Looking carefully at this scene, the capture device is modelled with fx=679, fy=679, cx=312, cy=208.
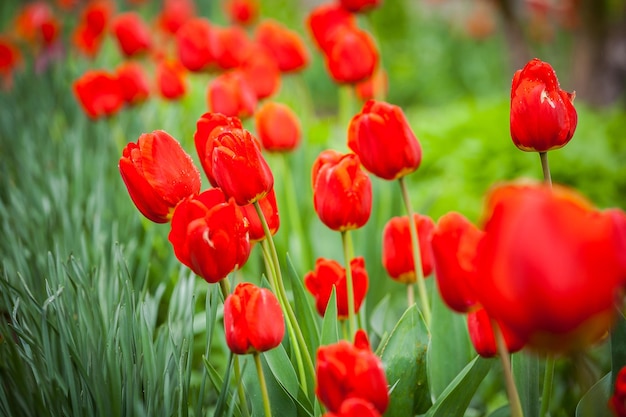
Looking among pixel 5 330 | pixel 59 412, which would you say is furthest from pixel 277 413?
pixel 5 330

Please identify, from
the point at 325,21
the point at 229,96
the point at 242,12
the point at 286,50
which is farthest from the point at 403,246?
the point at 242,12

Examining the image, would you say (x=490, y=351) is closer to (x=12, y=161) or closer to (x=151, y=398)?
(x=151, y=398)

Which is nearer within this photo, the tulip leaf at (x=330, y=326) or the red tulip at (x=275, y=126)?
the tulip leaf at (x=330, y=326)

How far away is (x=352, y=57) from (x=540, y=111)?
863 mm

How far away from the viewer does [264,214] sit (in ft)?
3.09

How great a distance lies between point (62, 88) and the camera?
3053 millimetres

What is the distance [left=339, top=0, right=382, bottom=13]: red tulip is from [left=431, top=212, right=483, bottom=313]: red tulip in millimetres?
1386

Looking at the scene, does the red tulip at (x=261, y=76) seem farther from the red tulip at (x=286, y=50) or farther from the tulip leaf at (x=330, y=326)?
the tulip leaf at (x=330, y=326)

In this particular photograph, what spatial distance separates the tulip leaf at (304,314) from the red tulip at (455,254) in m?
0.42

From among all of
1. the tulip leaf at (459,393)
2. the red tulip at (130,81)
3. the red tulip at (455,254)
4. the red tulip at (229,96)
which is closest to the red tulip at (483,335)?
the tulip leaf at (459,393)

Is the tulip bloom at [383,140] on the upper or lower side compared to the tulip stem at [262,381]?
upper

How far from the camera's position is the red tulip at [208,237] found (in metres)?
0.77

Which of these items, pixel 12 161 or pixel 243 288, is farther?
pixel 12 161

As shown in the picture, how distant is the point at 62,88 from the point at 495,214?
9.47 ft
